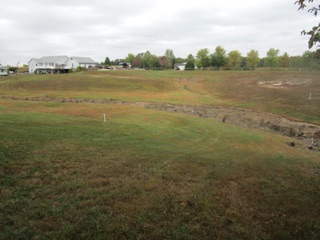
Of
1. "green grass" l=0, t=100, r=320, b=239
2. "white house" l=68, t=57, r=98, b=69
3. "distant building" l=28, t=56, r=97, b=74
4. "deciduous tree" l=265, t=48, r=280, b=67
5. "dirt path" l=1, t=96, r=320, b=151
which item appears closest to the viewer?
"green grass" l=0, t=100, r=320, b=239

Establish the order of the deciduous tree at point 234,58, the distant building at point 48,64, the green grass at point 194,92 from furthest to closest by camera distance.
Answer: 1. the deciduous tree at point 234,58
2. the distant building at point 48,64
3. the green grass at point 194,92

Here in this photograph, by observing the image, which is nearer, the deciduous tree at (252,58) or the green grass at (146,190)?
the green grass at (146,190)

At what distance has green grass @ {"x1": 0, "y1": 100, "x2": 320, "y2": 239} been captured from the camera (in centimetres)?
590

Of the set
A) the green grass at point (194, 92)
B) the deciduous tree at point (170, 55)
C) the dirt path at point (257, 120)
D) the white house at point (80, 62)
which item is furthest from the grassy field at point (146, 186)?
the deciduous tree at point (170, 55)

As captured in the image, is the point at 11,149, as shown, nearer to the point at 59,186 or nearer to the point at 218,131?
the point at 59,186

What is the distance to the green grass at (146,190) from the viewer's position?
5.90 meters

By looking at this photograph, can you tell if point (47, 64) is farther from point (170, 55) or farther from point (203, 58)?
point (170, 55)

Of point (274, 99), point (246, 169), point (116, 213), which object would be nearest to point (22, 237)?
point (116, 213)

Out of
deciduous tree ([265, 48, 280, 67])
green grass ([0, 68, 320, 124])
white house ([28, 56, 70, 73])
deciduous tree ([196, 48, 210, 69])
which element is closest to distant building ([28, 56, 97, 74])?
white house ([28, 56, 70, 73])

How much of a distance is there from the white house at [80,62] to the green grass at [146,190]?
109065 mm

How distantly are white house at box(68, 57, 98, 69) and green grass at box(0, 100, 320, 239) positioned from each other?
109m

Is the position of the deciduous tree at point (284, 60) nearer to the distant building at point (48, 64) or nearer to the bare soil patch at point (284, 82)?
the bare soil patch at point (284, 82)

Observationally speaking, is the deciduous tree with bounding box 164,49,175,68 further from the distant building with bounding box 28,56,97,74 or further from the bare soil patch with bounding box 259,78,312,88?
the bare soil patch with bounding box 259,78,312,88

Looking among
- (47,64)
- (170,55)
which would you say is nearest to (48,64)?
(47,64)
